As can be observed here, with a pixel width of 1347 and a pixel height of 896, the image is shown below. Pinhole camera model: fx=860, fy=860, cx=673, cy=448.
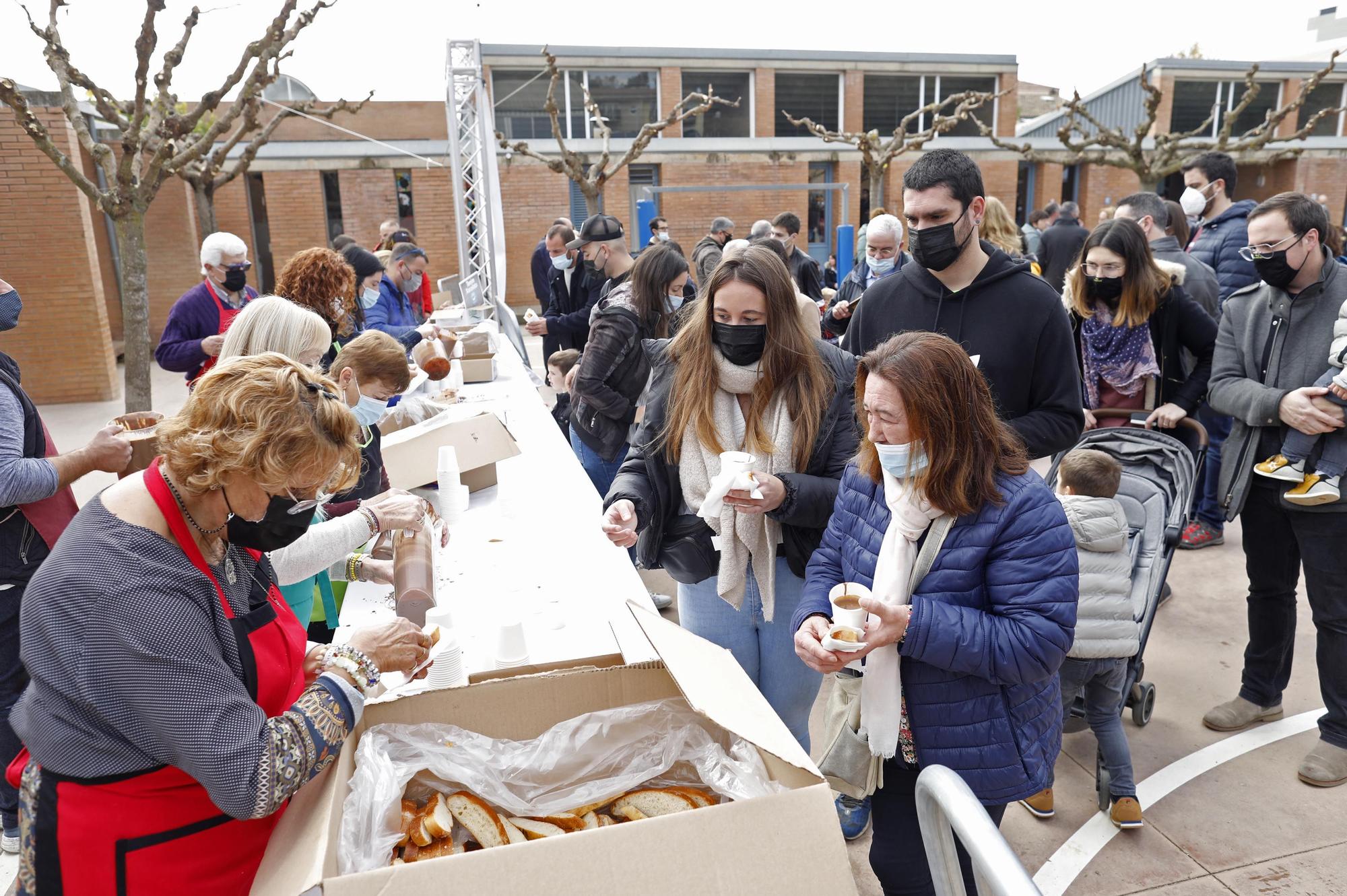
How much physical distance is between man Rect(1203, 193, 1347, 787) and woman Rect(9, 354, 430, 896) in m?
3.23

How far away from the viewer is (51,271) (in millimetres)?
10023

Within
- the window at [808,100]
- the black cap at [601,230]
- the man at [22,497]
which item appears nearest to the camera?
the man at [22,497]

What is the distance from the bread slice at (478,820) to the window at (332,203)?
73.9 feet

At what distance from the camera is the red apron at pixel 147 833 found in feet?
4.53

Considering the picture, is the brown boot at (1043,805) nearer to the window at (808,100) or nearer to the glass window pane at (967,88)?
the window at (808,100)

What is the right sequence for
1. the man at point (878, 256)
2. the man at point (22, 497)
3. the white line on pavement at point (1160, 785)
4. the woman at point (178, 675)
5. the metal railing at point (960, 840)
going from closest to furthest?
the metal railing at point (960, 840)
the woman at point (178, 675)
the man at point (22, 497)
the white line on pavement at point (1160, 785)
the man at point (878, 256)

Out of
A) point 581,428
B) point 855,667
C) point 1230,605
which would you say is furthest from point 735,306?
point 1230,605

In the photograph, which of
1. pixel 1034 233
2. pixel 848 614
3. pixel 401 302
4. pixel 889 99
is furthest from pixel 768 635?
pixel 889 99

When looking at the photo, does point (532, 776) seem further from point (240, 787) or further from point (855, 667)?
point (855, 667)

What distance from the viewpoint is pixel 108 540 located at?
1.37 m

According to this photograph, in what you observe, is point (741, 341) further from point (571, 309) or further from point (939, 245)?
point (571, 309)

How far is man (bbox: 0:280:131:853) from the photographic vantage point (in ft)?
8.39

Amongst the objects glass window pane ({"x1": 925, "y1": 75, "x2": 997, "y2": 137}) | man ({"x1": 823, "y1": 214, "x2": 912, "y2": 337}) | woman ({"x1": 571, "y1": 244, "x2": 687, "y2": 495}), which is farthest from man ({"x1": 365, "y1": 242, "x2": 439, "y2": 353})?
glass window pane ({"x1": 925, "y1": 75, "x2": 997, "y2": 137})

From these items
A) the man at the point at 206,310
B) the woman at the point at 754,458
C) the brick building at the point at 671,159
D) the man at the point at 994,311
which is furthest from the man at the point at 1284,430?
the brick building at the point at 671,159
